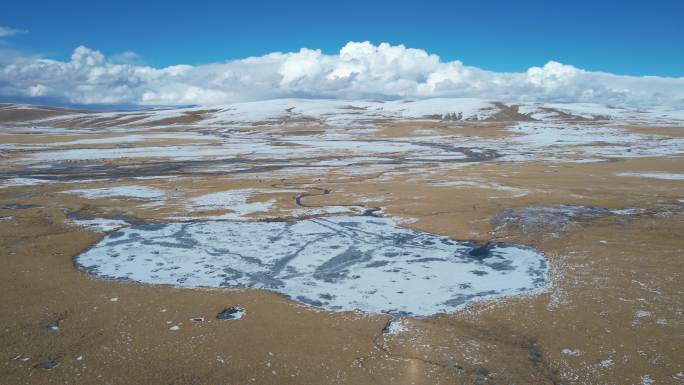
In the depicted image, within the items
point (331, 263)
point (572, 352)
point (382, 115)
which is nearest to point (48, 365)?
point (331, 263)

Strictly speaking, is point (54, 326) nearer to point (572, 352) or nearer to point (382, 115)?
point (572, 352)

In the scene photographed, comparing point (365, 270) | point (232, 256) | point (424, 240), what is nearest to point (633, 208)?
point (424, 240)

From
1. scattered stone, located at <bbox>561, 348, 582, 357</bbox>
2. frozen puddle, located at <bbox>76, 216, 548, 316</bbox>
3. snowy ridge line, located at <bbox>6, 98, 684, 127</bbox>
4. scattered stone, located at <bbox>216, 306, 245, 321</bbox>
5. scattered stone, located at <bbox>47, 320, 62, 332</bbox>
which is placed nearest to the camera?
scattered stone, located at <bbox>561, 348, 582, 357</bbox>

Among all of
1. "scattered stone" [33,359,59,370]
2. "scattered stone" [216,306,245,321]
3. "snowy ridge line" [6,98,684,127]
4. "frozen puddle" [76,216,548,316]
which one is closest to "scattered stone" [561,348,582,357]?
"frozen puddle" [76,216,548,316]

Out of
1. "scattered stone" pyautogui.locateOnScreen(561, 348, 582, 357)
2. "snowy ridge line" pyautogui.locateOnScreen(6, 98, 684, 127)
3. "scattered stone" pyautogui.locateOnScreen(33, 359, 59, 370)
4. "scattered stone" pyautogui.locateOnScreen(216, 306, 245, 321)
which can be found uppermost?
"snowy ridge line" pyautogui.locateOnScreen(6, 98, 684, 127)

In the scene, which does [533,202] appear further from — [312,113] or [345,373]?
[312,113]

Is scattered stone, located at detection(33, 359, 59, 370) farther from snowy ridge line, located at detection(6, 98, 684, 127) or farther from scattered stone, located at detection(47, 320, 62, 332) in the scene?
snowy ridge line, located at detection(6, 98, 684, 127)
